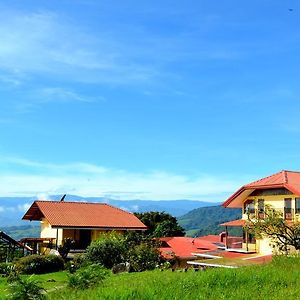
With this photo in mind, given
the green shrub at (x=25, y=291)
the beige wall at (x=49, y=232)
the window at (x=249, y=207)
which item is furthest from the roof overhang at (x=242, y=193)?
the green shrub at (x=25, y=291)

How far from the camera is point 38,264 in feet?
103

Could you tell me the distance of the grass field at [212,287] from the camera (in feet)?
36.3

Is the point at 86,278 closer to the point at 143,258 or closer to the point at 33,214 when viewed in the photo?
the point at 143,258

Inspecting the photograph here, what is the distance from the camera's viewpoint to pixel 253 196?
3931 cm

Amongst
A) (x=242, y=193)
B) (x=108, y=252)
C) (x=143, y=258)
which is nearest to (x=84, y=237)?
(x=108, y=252)

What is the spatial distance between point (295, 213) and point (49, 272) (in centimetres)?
1801

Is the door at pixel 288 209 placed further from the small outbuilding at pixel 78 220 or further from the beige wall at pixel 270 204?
the small outbuilding at pixel 78 220

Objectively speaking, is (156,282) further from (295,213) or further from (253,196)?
(253,196)

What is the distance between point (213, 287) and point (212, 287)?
5cm

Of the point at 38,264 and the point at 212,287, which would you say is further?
the point at 38,264

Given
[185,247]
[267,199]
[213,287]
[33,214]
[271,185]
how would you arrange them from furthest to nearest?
[33,214] < [185,247] < [267,199] < [271,185] < [213,287]

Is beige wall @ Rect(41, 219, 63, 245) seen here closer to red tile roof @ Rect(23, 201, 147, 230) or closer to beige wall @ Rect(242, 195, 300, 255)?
red tile roof @ Rect(23, 201, 147, 230)

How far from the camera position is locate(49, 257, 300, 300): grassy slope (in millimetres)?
11078

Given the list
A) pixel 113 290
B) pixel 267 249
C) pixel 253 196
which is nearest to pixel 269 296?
pixel 113 290
